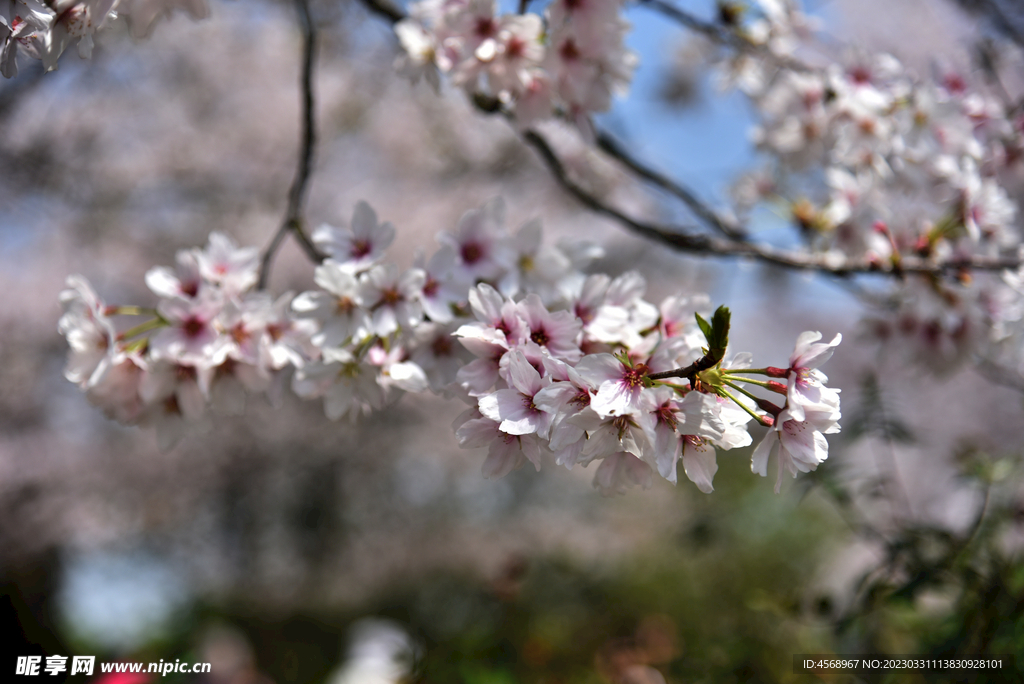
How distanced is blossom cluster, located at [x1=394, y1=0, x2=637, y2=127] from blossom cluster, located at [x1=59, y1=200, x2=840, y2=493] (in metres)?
0.30

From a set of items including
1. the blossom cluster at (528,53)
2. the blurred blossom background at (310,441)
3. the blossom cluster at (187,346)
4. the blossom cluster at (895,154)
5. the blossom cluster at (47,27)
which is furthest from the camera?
the blurred blossom background at (310,441)

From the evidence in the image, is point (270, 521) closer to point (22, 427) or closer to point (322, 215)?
point (22, 427)

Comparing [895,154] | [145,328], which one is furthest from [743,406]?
[895,154]

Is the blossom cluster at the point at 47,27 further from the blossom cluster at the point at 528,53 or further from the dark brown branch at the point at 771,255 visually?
the dark brown branch at the point at 771,255

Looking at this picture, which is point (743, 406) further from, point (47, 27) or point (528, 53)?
point (47, 27)

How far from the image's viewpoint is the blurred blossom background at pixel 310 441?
11.0 feet

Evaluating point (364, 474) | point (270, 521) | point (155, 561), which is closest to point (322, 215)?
point (364, 474)

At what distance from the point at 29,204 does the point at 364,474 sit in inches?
124

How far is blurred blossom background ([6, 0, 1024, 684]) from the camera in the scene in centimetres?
336

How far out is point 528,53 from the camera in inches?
40.8

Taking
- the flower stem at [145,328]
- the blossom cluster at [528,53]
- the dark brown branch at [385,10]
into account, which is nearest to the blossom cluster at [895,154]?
the blossom cluster at [528,53]

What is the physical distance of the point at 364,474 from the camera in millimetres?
5266

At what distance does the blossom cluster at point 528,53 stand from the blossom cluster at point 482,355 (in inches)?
11.6

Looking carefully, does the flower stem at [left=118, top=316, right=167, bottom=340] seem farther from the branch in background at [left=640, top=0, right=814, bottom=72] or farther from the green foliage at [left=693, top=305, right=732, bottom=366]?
the branch in background at [left=640, top=0, right=814, bottom=72]
